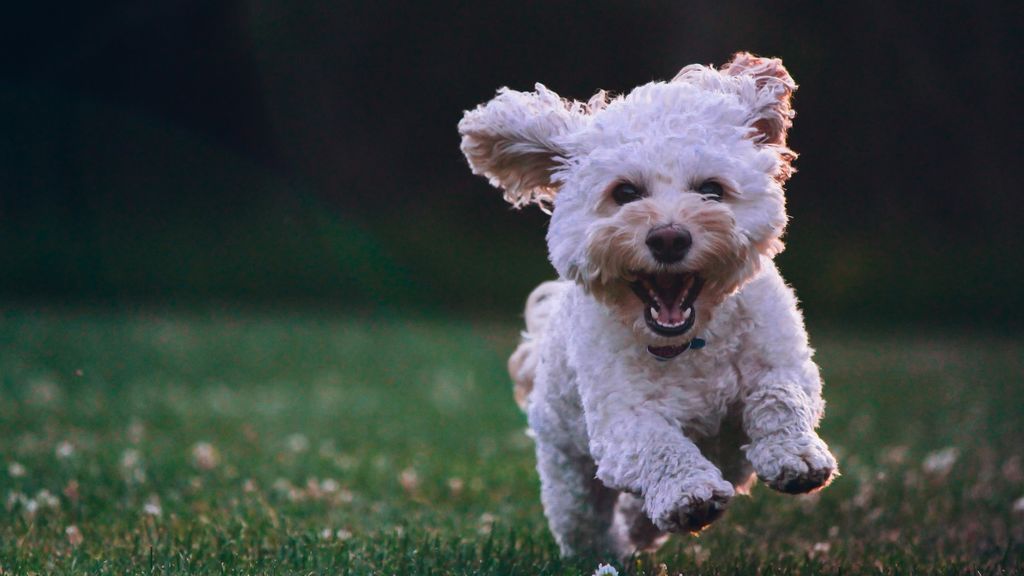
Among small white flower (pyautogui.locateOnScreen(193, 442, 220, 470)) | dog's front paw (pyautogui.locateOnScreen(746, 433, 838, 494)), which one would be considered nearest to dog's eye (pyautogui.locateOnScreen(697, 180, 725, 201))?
dog's front paw (pyautogui.locateOnScreen(746, 433, 838, 494))

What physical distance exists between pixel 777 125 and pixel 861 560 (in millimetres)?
1745

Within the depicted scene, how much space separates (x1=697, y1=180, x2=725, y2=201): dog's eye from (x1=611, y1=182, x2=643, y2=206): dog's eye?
180 mm

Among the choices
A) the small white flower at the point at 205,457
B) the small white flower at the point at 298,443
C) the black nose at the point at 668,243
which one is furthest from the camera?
the small white flower at the point at 298,443

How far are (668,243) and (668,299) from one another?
25 centimetres

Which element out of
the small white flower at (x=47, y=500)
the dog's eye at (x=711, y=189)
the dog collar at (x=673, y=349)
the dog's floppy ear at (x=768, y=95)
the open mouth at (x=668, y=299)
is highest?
the dog's floppy ear at (x=768, y=95)

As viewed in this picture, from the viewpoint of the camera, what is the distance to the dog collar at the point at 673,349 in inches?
147

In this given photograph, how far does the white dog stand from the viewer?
349cm

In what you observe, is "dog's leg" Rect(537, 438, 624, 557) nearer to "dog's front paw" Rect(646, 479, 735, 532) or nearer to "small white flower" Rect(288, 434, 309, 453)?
"dog's front paw" Rect(646, 479, 735, 532)

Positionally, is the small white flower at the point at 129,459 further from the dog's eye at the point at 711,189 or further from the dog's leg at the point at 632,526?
the dog's eye at the point at 711,189

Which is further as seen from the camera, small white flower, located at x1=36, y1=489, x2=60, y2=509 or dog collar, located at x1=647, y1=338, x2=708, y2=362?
small white flower, located at x1=36, y1=489, x2=60, y2=509

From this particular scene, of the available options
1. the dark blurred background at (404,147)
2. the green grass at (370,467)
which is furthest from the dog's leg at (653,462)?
the dark blurred background at (404,147)

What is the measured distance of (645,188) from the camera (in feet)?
12.0

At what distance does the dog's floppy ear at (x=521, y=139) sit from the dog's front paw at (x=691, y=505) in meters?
1.15

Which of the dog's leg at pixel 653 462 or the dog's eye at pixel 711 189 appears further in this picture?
the dog's eye at pixel 711 189
